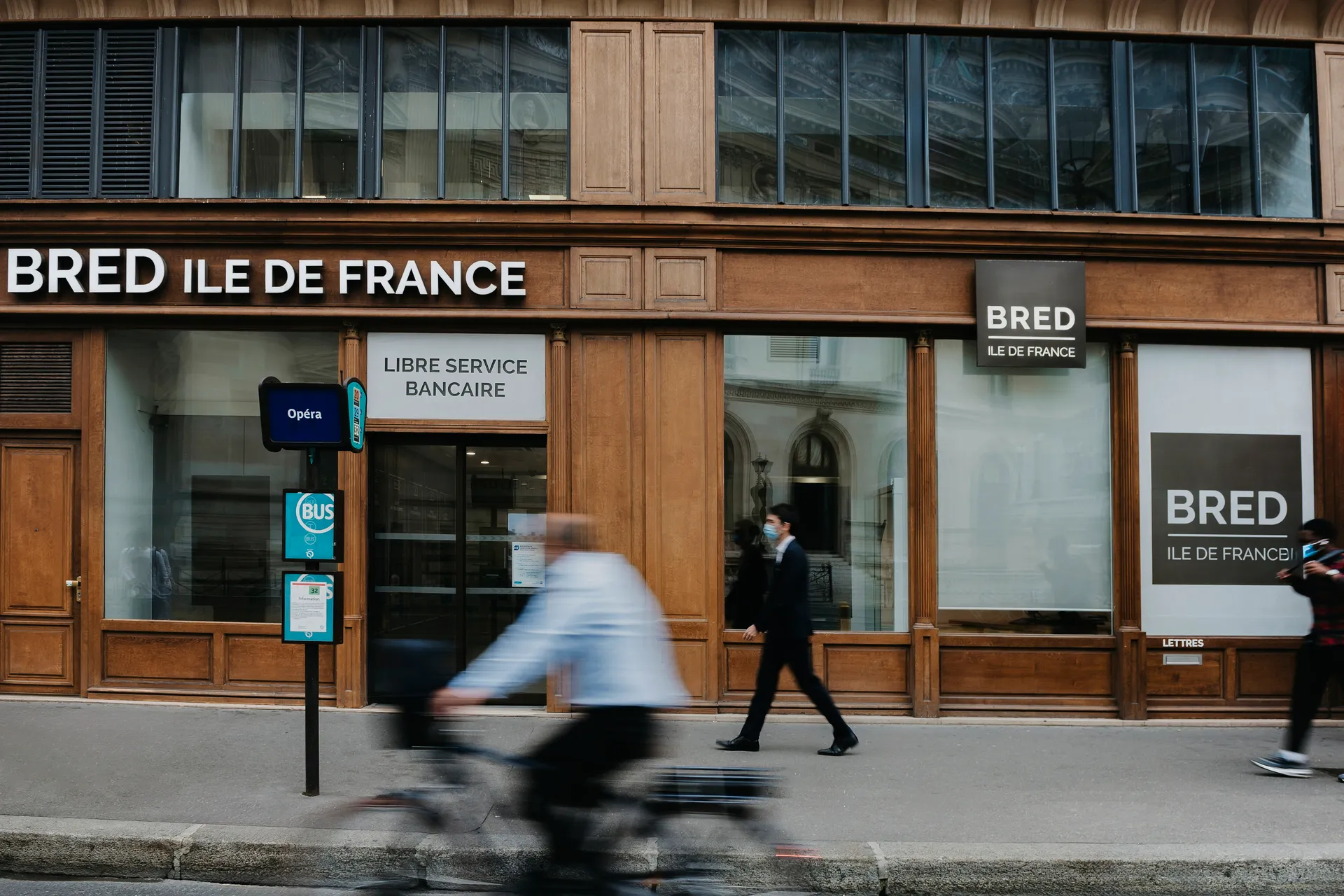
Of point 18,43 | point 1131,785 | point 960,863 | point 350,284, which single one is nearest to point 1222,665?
point 1131,785

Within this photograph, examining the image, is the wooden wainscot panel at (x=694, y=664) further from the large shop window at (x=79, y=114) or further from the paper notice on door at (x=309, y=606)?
the large shop window at (x=79, y=114)

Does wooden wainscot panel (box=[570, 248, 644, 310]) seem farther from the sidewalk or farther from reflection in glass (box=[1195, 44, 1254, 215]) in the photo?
reflection in glass (box=[1195, 44, 1254, 215])

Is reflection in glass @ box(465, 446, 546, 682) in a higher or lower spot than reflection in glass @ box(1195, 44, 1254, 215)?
lower

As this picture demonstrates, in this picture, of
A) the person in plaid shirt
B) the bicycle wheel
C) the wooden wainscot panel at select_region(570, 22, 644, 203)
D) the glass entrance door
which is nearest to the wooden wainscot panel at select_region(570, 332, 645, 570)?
the glass entrance door

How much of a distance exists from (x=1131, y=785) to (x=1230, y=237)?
538 centimetres

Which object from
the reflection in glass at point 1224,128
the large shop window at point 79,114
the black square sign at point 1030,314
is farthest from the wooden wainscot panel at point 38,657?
the reflection in glass at point 1224,128

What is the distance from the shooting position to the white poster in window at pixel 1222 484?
9695 mm

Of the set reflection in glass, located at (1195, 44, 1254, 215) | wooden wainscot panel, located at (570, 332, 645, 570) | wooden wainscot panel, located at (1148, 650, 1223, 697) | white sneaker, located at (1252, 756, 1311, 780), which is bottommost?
white sneaker, located at (1252, 756, 1311, 780)

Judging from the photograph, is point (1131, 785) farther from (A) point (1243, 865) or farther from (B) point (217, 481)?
(B) point (217, 481)

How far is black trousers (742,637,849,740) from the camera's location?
796 cm

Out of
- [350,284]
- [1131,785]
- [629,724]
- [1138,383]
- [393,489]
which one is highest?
[350,284]

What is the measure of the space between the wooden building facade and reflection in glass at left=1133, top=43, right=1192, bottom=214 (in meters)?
0.10

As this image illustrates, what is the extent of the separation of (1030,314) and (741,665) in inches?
167

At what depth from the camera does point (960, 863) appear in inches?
221
